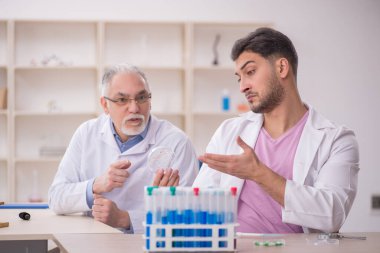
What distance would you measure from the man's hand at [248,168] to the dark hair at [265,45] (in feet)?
1.92

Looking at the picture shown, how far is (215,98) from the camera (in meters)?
6.33

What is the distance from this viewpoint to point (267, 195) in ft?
8.36

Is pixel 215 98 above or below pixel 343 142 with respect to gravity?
above

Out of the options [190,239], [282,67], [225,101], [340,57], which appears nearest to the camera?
[190,239]

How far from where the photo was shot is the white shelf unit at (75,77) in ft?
19.8

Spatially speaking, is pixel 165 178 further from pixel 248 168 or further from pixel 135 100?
pixel 135 100

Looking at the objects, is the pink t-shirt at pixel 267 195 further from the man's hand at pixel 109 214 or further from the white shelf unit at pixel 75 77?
the white shelf unit at pixel 75 77

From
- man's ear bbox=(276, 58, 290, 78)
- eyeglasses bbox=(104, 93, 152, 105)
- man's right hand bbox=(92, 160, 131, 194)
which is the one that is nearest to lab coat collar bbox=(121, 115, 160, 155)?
eyeglasses bbox=(104, 93, 152, 105)

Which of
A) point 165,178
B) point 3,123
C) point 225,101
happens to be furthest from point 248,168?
point 3,123

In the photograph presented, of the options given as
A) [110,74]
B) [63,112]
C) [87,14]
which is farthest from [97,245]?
[87,14]

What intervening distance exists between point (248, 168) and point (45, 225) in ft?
2.95

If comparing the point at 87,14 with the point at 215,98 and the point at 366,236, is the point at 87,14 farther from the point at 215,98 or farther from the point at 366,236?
the point at 366,236

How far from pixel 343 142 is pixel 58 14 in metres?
4.13

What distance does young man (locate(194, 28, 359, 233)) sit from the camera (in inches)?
90.6
